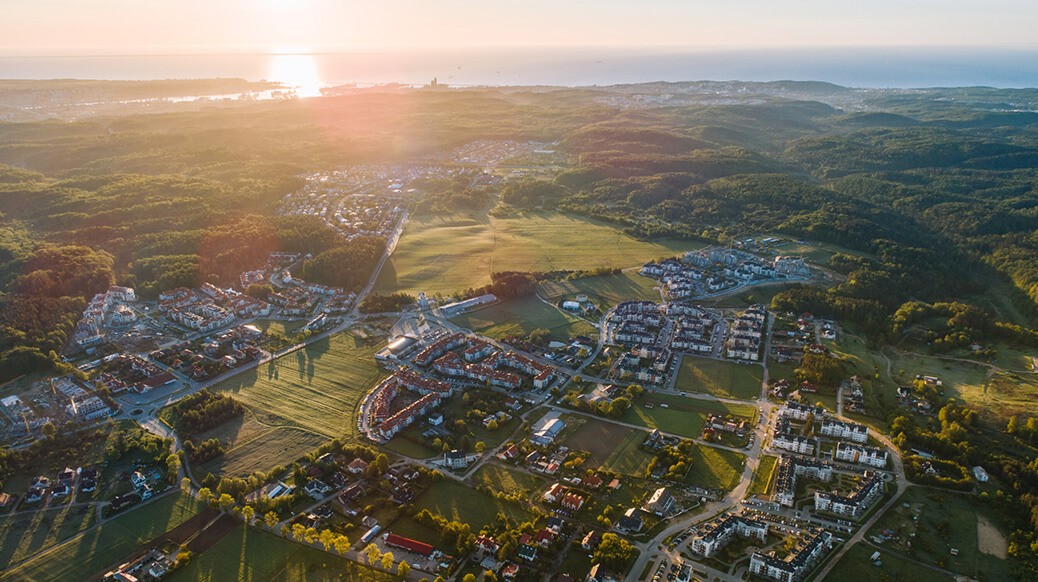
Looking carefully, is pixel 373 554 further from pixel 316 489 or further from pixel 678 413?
pixel 678 413

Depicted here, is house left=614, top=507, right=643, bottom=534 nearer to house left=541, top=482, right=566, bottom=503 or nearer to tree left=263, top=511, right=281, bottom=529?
house left=541, top=482, right=566, bottom=503

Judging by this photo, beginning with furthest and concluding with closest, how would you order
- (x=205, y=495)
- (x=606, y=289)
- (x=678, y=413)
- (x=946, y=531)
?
(x=606, y=289)
(x=678, y=413)
(x=205, y=495)
(x=946, y=531)

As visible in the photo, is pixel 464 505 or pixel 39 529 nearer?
pixel 39 529

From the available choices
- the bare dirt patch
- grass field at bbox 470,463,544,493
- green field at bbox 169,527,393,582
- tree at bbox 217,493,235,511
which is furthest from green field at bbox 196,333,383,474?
the bare dirt patch

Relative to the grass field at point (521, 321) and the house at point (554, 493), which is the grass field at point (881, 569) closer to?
the house at point (554, 493)

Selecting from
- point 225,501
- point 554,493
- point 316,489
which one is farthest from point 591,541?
point 225,501

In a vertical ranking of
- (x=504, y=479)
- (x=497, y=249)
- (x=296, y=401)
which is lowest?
(x=504, y=479)

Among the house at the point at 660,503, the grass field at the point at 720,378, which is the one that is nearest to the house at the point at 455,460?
the house at the point at 660,503
